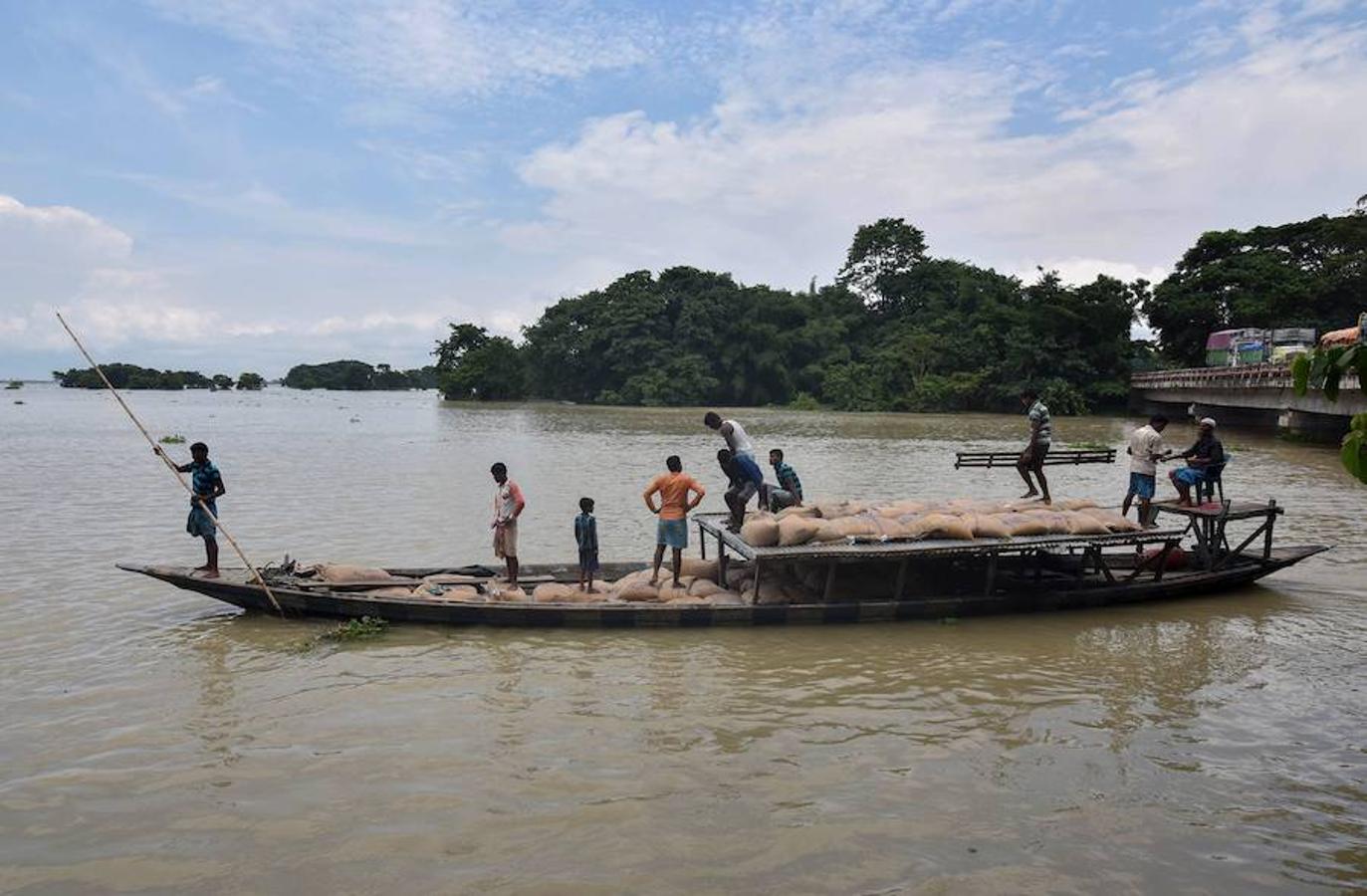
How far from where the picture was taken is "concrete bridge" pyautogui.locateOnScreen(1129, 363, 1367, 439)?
2892 centimetres

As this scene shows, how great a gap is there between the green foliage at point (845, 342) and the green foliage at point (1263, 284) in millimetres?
2944

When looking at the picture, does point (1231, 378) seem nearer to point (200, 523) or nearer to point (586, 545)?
point (586, 545)

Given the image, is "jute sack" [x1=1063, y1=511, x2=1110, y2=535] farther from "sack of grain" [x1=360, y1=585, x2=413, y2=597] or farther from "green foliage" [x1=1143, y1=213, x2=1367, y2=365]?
"green foliage" [x1=1143, y1=213, x2=1367, y2=365]

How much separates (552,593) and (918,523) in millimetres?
3946

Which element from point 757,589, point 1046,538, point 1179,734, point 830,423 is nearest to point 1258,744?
point 1179,734

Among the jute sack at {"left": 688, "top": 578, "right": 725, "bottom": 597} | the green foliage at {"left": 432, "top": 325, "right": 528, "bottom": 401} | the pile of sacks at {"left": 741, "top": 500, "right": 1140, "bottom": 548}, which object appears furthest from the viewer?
the green foliage at {"left": 432, "top": 325, "right": 528, "bottom": 401}

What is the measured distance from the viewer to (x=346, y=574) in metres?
9.76

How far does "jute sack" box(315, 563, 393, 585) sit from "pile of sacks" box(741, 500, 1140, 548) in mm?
4127

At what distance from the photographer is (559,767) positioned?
6.08 m

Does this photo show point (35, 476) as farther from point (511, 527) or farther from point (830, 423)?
point (830, 423)

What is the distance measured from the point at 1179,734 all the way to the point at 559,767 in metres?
4.60

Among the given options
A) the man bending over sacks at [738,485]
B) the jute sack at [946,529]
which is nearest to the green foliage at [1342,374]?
the jute sack at [946,529]

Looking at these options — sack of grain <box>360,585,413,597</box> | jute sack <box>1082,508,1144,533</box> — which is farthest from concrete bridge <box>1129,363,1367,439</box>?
sack of grain <box>360,585,413,597</box>

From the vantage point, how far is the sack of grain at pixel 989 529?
9336 mm
